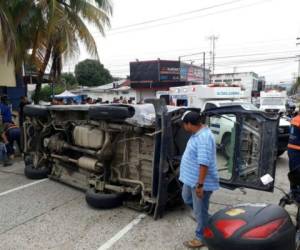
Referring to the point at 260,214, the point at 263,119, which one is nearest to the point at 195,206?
the point at 260,214

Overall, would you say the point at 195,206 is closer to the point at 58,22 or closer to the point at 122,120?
the point at 122,120

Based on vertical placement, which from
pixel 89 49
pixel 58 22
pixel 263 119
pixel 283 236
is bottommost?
pixel 283 236

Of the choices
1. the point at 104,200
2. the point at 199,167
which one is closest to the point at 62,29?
the point at 104,200

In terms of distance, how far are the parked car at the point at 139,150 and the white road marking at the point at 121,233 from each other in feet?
0.71

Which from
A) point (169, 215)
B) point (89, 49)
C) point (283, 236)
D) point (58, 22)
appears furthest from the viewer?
point (89, 49)

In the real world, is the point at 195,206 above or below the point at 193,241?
above

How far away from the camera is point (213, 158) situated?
3.64 m

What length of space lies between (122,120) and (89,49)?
853cm

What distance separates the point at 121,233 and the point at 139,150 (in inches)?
55.1

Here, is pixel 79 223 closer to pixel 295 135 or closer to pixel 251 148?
pixel 251 148

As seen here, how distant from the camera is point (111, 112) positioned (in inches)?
198

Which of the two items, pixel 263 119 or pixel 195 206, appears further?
pixel 263 119

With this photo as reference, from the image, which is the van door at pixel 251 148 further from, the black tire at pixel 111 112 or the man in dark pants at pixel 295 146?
the black tire at pixel 111 112

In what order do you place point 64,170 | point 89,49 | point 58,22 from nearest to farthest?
point 64,170
point 58,22
point 89,49
